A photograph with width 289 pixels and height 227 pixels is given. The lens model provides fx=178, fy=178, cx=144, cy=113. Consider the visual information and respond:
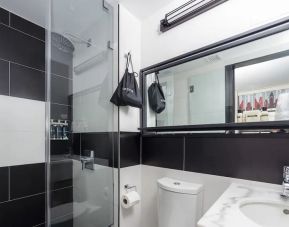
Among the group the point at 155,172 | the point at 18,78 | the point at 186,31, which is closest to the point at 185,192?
the point at 155,172

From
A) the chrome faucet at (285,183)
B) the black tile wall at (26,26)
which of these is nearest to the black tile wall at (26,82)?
the black tile wall at (26,26)

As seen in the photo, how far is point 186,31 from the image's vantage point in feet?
4.51

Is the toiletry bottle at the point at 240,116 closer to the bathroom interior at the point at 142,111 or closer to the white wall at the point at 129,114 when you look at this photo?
the bathroom interior at the point at 142,111

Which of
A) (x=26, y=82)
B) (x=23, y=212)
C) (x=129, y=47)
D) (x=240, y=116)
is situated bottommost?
(x=23, y=212)

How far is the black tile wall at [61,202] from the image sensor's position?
45.1 inches

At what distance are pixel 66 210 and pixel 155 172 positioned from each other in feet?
2.29

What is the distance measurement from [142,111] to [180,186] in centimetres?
71

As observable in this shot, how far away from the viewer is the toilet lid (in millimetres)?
1081

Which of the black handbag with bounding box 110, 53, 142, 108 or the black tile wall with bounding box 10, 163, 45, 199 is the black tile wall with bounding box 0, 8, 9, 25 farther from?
the black tile wall with bounding box 10, 163, 45, 199

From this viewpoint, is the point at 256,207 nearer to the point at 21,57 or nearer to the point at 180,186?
the point at 180,186

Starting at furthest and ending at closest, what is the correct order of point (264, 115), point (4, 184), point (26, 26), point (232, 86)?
point (26, 26) → point (4, 184) → point (232, 86) → point (264, 115)

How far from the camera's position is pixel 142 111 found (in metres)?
1.59

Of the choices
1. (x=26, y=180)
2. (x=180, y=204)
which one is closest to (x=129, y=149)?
(x=180, y=204)

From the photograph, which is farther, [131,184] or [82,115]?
[131,184]
